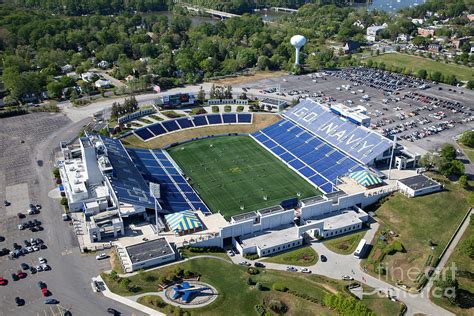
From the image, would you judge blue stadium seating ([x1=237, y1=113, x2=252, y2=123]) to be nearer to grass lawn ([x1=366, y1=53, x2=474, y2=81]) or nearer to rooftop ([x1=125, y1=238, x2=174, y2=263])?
rooftop ([x1=125, y1=238, x2=174, y2=263])

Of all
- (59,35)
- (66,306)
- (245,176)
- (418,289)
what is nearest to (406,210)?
(418,289)

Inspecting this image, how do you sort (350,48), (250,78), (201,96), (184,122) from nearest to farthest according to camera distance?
1. (184,122)
2. (201,96)
3. (250,78)
4. (350,48)

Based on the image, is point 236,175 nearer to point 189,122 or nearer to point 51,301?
point 189,122

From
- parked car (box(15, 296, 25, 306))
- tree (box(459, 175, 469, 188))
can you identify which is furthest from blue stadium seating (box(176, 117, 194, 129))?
tree (box(459, 175, 469, 188))

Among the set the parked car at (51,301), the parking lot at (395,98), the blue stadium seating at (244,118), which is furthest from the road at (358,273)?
the blue stadium seating at (244,118)

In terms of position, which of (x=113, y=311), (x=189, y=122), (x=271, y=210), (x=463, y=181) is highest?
(x=189, y=122)

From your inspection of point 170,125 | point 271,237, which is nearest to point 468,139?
point 271,237
